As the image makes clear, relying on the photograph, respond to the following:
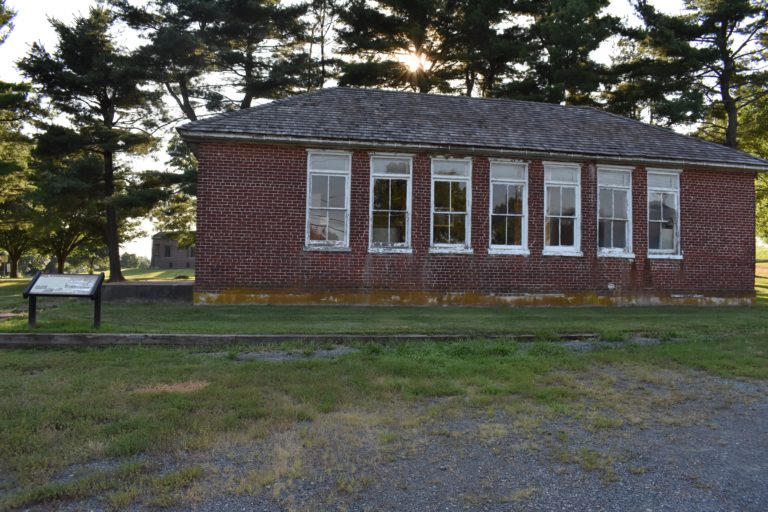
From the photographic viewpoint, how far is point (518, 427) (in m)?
4.02

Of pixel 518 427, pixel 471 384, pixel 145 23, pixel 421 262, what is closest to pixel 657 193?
pixel 421 262

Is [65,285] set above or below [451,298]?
above

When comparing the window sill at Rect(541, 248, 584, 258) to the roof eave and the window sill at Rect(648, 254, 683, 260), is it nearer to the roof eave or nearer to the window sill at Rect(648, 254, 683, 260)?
the window sill at Rect(648, 254, 683, 260)

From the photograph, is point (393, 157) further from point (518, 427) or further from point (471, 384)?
point (518, 427)

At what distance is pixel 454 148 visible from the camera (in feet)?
42.7

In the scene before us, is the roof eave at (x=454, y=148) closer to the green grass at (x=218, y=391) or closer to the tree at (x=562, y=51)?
the green grass at (x=218, y=391)

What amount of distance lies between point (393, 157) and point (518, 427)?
9796 millimetres

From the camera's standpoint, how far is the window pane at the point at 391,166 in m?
12.9

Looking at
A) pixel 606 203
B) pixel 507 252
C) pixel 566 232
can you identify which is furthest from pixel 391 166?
pixel 606 203

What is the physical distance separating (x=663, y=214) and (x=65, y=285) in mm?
14366

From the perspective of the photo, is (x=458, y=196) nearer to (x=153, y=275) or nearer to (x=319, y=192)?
(x=319, y=192)

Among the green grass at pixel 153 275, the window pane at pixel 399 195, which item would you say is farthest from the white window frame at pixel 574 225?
the green grass at pixel 153 275

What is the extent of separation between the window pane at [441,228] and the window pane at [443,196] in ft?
0.62

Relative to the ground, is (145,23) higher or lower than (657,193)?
higher
